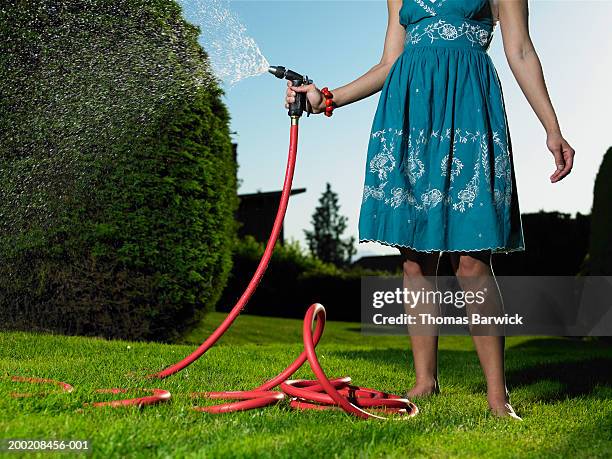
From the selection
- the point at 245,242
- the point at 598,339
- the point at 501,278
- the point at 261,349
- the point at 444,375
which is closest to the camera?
the point at 444,375

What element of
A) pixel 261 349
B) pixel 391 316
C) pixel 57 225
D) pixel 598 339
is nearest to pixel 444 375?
pixel 261 349

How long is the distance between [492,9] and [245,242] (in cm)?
1038

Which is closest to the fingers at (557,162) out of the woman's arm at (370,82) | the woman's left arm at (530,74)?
the woman's left arm at (530,74)

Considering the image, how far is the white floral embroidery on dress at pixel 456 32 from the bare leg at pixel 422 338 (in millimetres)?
878

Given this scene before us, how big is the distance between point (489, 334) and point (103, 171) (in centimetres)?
436

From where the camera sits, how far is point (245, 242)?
43.4 feet

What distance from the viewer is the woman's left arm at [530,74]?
9.42ft

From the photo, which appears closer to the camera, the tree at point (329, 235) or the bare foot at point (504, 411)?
the bare foot at point (504, 411)

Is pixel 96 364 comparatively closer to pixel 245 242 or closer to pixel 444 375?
pixel 444 375

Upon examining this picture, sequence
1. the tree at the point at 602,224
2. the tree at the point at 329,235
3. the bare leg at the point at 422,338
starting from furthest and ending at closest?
the tree at the point at 329,235 < the tree at the point at 602,224 < the bare leg at the point at 422,338

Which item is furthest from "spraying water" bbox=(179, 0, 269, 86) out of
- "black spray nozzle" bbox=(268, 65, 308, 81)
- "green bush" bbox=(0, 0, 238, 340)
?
"green bush" bbox=(0, 0, 238, 340)

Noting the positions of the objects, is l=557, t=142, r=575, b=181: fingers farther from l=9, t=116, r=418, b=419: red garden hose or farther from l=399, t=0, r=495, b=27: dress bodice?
l=9, t=116, r=418, b=419: red garden hose

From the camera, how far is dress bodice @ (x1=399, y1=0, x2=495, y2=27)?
9.84ft

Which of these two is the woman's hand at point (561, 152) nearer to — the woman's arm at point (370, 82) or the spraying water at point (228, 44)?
the woman's arm at point (370, 82)
